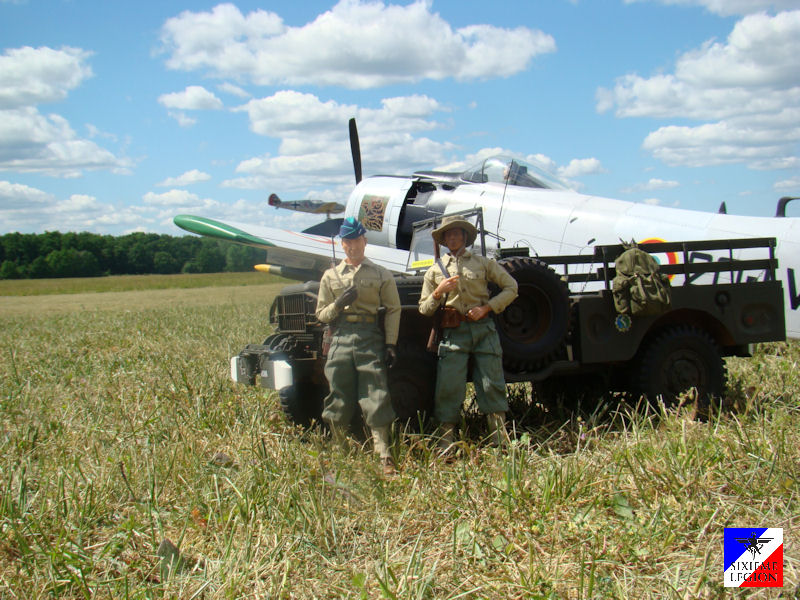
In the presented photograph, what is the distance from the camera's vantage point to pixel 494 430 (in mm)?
4758

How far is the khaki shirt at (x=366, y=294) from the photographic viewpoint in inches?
182

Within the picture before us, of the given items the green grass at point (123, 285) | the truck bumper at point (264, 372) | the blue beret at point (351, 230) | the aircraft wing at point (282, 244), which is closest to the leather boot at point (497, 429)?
the truck bumper at point (264, 372)

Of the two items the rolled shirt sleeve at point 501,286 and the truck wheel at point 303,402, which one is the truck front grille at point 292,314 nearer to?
the truck wheel at point 303,402

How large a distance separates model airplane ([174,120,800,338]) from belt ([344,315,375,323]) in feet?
4.14

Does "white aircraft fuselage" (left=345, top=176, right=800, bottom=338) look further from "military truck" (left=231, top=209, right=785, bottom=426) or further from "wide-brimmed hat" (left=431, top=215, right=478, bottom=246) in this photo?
"wide-brimmed hat" (left=431, top=215, right=478, bottom=246)

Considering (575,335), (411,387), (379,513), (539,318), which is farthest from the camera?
(575,335)

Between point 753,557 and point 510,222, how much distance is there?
5.41 m

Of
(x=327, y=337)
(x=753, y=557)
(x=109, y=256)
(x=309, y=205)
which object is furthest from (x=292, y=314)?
(x=109, y=256)

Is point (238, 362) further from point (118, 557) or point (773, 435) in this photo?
point (773, 435)

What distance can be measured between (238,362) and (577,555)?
3326 mm

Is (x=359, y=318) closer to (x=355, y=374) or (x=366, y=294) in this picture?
(x=366, y=294)

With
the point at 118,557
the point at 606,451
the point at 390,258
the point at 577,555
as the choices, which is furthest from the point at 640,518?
the point at 390,258

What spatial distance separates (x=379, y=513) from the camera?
3.38 m

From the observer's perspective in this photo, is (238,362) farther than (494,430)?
Yes
